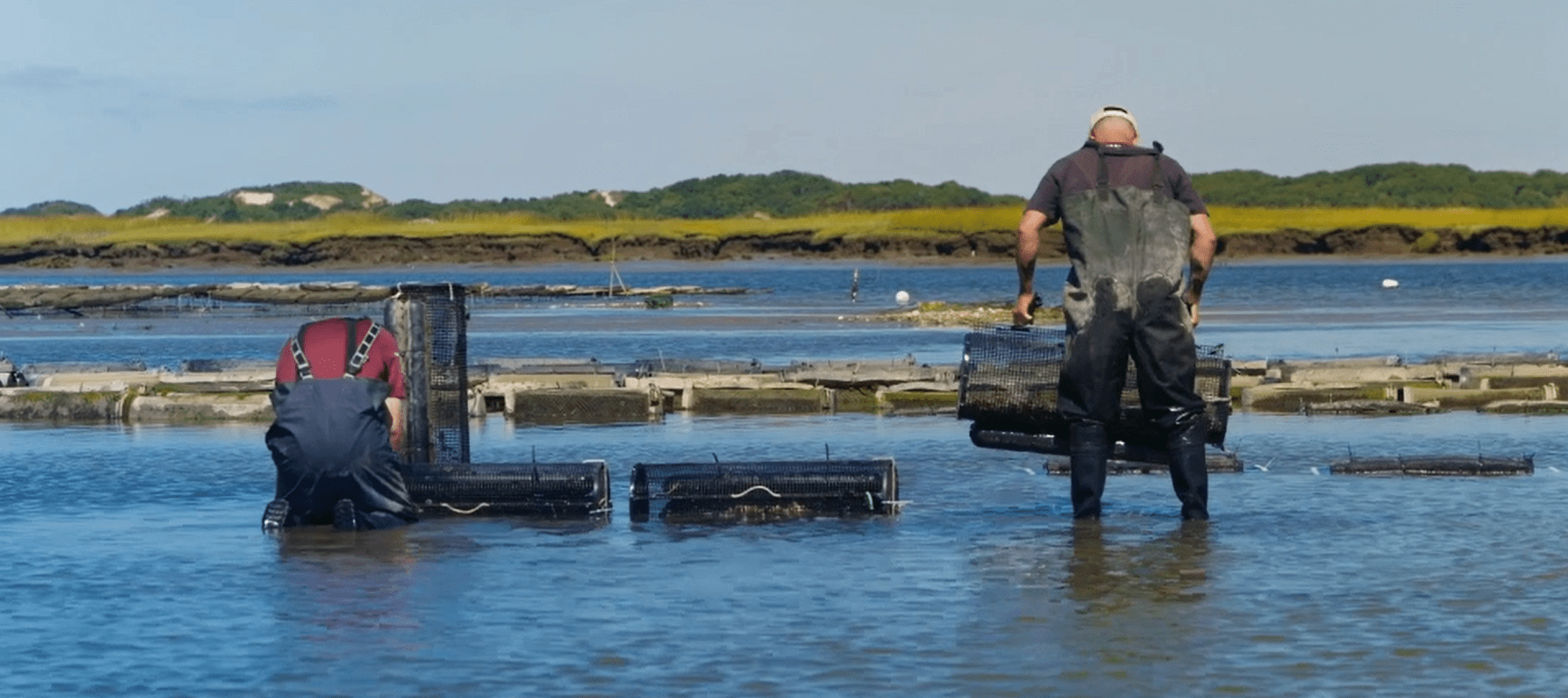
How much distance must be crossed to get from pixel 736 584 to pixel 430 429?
4.11m

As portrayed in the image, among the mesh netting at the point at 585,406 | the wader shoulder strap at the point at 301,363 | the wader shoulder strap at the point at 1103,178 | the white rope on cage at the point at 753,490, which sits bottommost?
the white rope on cage at the point at 753,490

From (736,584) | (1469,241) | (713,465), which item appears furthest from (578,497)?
(1469,241)

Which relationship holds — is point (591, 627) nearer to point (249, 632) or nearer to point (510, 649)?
point (510, 649)

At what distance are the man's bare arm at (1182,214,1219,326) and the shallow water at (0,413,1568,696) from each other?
1.17 metres

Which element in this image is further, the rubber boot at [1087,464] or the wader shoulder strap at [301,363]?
the wader shoulder strap at [301,363]

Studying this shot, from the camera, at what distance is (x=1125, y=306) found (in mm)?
10805

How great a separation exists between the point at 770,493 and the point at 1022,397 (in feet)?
4.80

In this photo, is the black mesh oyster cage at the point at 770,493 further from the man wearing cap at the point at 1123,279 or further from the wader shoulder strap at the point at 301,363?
the wader shoulder strap at the point at 301,363

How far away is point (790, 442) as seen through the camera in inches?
678

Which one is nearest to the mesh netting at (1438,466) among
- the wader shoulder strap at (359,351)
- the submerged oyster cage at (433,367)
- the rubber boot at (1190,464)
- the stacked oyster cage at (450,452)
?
the rubber boot at (1190,464)

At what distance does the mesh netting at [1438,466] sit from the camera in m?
13.8

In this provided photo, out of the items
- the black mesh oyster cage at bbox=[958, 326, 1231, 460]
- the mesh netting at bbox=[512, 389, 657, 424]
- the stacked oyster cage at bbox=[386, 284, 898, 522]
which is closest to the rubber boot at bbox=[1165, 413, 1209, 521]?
the black mesh oyster cage at bbox=[958, 326, 1231, 460]

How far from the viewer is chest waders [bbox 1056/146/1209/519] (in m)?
10.8

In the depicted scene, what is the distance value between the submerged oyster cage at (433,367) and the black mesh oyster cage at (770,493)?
1.41 meters
